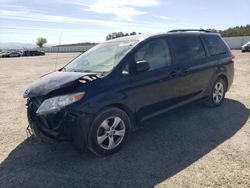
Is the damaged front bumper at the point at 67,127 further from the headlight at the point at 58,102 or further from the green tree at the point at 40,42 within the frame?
the green tree at the point at 40,42

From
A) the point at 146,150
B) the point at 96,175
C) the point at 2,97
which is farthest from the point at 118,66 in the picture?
the point at 2,97

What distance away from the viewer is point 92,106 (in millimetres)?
4234

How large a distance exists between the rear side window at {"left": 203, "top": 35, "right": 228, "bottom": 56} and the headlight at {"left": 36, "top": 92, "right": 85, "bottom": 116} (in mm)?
3746

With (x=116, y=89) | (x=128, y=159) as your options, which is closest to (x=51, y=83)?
(x=116, y=89)

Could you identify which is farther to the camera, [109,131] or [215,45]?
[215,45]

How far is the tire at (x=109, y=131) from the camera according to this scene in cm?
433

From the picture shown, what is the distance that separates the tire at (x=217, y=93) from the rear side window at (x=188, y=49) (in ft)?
2.89

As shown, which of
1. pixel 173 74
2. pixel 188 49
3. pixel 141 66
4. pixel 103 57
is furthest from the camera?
pixel 188 49

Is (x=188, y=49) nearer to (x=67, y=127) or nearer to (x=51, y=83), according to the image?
(x=51, y=83)

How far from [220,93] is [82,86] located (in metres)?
4.10

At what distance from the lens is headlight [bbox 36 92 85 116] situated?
416 cm

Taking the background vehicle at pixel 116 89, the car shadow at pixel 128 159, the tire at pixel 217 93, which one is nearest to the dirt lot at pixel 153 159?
the car shadow at pixel 128 159

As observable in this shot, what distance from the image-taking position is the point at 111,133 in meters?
4.59

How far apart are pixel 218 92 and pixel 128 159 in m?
3.58
